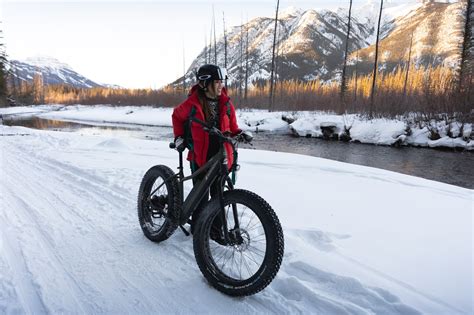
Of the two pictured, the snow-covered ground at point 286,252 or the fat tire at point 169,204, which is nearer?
the snow-covered ground at point 286,252

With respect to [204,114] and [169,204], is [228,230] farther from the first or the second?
[204,114]

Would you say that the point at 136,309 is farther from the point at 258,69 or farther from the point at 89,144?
the point at 258,69

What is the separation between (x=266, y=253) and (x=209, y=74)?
172 cm

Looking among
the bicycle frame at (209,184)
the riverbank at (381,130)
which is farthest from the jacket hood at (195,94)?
the riverbank at (381,130)

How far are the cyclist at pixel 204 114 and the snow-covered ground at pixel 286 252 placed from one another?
112cm

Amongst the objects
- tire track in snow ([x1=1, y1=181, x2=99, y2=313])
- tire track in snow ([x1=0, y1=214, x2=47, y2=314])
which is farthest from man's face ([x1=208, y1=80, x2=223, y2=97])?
tire track in snow ([x1=0, y1=214, x2=47, y2=314])

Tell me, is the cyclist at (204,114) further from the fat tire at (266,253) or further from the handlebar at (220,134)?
the fat tire at (266,253)

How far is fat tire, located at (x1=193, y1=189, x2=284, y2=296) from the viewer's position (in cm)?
230

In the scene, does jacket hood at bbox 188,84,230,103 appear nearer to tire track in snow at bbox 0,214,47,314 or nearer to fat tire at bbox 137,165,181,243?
fat tire at bbox 137,165,181,243

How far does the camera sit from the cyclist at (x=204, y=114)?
2949 millimetres

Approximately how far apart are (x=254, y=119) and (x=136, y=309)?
2526 cm

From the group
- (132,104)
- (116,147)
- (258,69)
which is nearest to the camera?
(116,147)

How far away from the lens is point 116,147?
10.0 m

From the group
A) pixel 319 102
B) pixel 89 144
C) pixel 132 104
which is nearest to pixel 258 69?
Result: pixel 132 104
